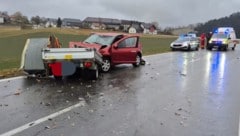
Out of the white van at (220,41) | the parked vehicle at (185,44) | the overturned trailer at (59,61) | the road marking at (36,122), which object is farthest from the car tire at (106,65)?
the white van at (220,41)

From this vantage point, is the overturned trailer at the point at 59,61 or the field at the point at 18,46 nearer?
the overturned trailer at the point at 59,61

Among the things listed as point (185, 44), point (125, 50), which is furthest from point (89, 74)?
point (185, 44)

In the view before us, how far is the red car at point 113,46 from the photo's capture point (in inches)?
645

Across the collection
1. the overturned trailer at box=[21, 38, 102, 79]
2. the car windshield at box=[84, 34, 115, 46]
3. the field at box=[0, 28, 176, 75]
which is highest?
the car windshield at box=[84, 34, 115, 46]

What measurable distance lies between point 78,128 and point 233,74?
11.4m

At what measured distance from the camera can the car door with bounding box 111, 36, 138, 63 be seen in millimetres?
16984

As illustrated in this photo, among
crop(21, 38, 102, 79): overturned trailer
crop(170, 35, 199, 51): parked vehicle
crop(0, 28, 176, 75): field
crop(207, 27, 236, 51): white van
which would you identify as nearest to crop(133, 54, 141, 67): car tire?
crop(21, 38, 102, 79): overturned trailer

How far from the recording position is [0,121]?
7230 millimetres

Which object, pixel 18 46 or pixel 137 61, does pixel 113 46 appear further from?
pixel 18 46

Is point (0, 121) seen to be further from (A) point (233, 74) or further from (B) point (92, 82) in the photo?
(A) point (233, 74)

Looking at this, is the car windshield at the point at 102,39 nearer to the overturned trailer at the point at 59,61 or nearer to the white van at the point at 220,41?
the overturned trailer at the point at 59,61

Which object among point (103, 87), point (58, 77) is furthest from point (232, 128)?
point (58, 77)

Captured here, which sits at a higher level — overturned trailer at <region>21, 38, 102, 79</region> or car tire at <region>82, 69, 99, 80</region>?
overturned trailer at <region>21, 38, 102, 79</region>

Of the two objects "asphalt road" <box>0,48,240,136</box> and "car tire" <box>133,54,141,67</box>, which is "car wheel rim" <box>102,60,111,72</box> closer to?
"asphalt road" <box>0,48,240,136</box>
